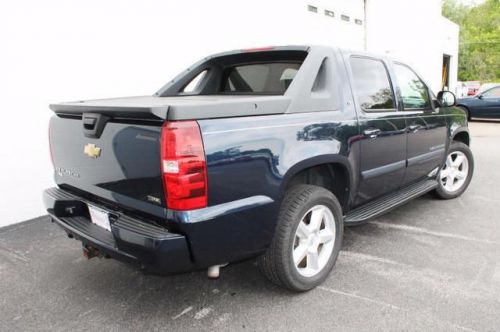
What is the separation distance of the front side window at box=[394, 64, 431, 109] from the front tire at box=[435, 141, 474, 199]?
38.9 inches

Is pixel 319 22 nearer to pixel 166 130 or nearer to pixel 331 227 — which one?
pixel 331 227

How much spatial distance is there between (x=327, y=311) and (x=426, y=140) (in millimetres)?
2424

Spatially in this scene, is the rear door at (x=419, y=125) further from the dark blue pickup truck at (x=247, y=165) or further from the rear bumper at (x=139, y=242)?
the rear bumper at (x=139, y=242)

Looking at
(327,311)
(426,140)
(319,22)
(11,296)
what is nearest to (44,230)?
(11,296)

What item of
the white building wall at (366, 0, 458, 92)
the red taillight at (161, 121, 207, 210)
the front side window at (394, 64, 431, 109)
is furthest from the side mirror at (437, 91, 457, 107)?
the white building wall at (366, 0, 458, 92)

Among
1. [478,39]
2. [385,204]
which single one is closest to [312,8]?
[385,204]

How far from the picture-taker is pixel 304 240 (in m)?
3.04

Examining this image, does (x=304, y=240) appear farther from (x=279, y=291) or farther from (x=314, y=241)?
(x=279, y=291)

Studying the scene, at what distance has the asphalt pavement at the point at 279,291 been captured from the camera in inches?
107

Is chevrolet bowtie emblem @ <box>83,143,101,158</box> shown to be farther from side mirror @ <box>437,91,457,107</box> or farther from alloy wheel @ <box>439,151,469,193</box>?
alloy wheel @ <box>439,151,469,193</box>

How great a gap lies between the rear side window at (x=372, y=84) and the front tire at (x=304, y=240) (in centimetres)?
100

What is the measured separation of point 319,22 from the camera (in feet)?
34.4

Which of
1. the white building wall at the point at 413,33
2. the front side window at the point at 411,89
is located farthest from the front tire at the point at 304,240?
the white building wall at the point at 413,33

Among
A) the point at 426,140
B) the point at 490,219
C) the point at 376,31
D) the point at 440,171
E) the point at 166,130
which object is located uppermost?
the point at 376,31
